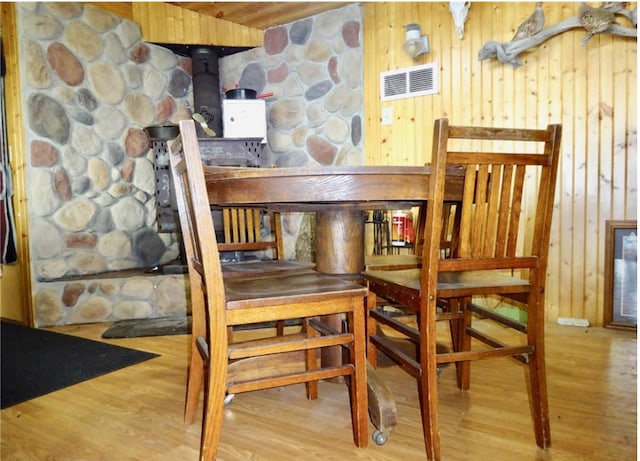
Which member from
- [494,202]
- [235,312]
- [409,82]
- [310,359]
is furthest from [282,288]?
[409,82]

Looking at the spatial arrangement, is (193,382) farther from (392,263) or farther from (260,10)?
(260,10)

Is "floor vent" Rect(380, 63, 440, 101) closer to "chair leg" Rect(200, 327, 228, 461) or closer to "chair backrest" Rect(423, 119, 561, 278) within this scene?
"chair backrest" Rect(423, 119, 561, 278)

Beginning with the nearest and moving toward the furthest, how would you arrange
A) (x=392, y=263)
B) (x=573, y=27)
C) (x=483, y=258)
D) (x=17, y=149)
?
(x=483, y=258), (x=392, y=263), (x=573, y=27), (x=17, y=149)

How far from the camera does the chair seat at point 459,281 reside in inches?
54.2

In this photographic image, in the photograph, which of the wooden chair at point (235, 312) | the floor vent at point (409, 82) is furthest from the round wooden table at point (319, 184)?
the floor vent at point (409, 82)

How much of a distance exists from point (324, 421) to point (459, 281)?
662 mm

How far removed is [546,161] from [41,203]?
10.2ft

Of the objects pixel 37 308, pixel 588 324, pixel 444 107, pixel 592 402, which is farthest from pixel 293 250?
pixel 592 402

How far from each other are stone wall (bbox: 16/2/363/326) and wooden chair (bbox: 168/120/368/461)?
5.85 ft

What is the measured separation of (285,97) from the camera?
3.84m

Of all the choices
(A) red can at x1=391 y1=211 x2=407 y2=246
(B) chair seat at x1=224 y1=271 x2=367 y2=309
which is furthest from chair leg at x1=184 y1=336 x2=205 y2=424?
(A) red can at x1=391 y1=211 x2=407 y2=246

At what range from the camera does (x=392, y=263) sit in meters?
1.98

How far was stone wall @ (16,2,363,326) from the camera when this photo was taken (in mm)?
3102

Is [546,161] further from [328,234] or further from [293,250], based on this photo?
[293,250]
